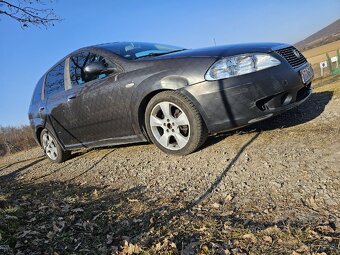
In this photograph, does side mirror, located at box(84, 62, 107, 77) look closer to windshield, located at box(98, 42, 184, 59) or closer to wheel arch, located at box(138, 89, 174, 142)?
windshield, located at box(98, 42, 184, 59)

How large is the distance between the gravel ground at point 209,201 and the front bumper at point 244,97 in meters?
0.38

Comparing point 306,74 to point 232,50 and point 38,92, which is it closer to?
point 232,50

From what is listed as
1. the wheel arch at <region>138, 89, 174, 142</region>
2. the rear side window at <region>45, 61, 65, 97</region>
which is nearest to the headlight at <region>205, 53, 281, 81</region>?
the wheel arch at <region>138, 89, 174, 142</region>

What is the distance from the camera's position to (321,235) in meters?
1.99

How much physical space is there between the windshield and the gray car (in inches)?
0.6

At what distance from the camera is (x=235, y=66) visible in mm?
3680

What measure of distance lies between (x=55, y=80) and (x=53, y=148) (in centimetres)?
139

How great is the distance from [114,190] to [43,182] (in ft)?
6.47

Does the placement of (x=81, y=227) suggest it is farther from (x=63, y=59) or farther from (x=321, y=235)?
(x=63, y=59)

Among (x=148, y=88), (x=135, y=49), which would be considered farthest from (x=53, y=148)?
(x=148, y=88)

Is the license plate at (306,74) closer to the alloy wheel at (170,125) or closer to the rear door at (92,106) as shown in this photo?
the alloy wheel at (170,125)

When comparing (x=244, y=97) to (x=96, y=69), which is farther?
(x=96, y=69)

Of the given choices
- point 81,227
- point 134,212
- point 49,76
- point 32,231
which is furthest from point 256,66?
point 49,76

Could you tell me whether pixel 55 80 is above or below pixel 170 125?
above
